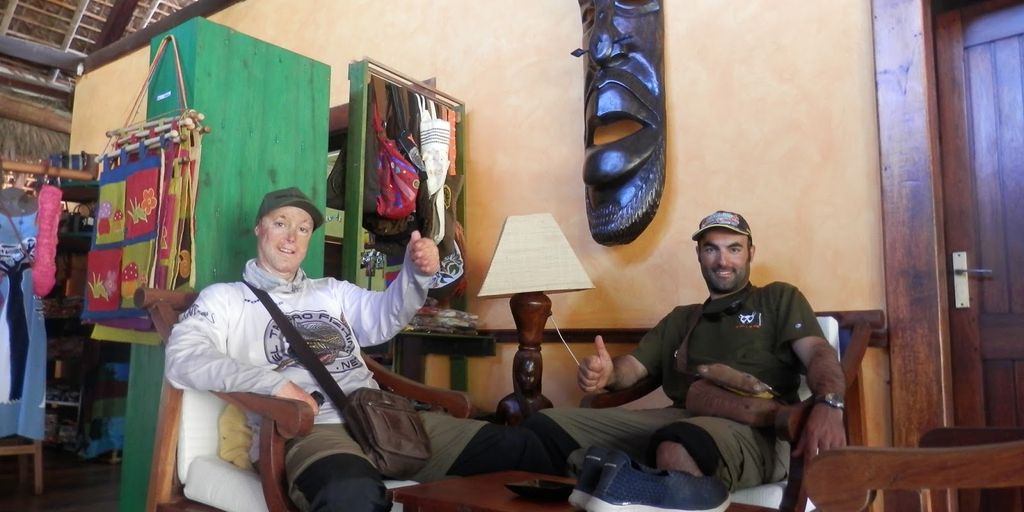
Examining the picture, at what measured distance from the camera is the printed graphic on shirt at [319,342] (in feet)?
7.00

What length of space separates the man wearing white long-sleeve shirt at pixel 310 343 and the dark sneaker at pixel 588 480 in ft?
1.53

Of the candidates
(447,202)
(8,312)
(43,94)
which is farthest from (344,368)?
(43,94)

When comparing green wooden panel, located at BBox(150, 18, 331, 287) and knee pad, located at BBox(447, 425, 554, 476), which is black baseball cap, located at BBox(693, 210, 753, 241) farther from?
green wooden panel, located at BBox(150, 18, 331, 287)

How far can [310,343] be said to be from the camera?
2195 mm

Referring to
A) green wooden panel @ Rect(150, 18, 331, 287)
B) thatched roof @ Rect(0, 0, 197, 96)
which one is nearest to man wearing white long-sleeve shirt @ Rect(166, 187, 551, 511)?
green wooden panel @ Rect(150, 18, 331, 287)

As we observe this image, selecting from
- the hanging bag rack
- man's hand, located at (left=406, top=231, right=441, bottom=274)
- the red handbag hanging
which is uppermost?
the hanging bag rack

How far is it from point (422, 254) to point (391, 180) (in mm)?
1112

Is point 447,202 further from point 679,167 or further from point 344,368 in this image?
point 344,368

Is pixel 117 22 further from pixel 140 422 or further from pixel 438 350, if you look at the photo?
pixel 140 422

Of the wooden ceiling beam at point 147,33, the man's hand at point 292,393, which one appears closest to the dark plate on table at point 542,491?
the man's hand at point 292,393

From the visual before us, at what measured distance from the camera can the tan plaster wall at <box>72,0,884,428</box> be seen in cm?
272

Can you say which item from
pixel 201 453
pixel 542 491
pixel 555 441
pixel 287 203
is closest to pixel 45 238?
pixel 287 203

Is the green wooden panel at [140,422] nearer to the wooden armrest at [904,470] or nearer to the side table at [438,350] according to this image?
the side table at [438,350]

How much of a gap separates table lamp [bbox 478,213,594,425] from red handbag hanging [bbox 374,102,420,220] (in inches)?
24.3
